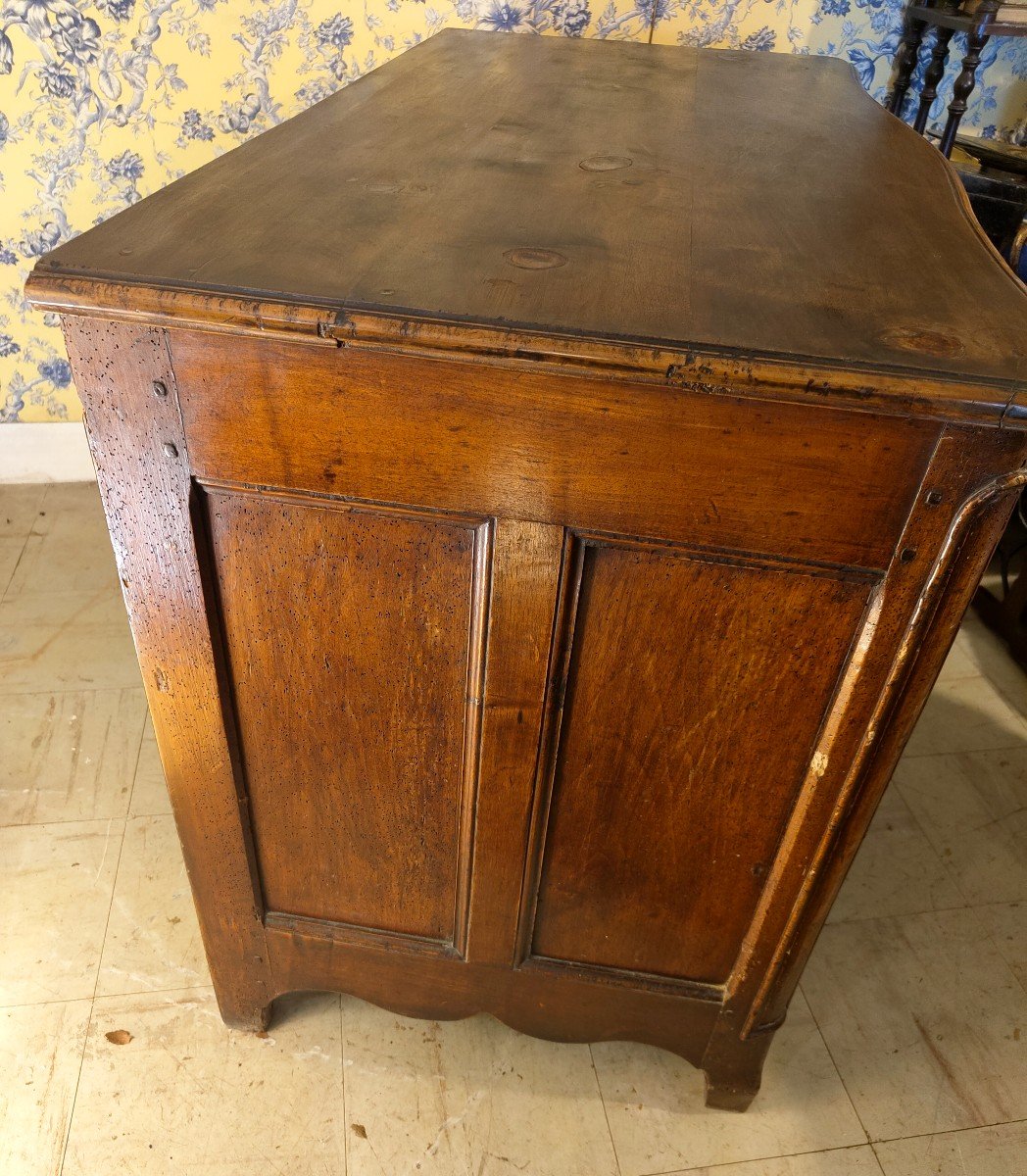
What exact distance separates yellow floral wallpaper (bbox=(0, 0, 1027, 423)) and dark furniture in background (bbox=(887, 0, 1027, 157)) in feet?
0.15

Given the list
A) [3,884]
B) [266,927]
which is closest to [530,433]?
[266,927]

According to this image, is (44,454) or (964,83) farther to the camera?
(44,454)

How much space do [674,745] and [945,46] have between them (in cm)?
148

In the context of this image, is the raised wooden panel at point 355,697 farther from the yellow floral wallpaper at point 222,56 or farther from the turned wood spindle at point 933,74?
the turned wood spindle at point 933,74

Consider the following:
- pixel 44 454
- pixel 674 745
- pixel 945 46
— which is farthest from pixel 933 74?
pixel 44 454

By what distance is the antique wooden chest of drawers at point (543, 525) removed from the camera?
0.60 m

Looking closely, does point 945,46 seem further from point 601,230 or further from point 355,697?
point 355,697

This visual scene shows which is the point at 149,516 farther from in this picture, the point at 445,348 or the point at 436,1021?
the point at 436,1021

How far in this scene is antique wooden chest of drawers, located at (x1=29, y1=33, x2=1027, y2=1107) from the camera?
60cm

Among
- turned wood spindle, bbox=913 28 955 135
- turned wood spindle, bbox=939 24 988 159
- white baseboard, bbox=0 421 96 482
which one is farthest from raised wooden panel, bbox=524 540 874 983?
white baseboard, bbox=0 421 96 482

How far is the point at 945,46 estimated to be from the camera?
1.60 metres

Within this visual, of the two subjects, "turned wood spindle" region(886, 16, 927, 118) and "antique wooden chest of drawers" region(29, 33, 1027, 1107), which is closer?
"antique wooden chest of drawers" region(29, 33, 1027, 1107)

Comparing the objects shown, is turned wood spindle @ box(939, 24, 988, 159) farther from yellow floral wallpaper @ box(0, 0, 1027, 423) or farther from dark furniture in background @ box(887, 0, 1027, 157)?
yellow floral wallpaper @ box(0, 0, 1027, 423)

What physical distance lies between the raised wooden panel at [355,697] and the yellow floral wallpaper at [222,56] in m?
1.34
